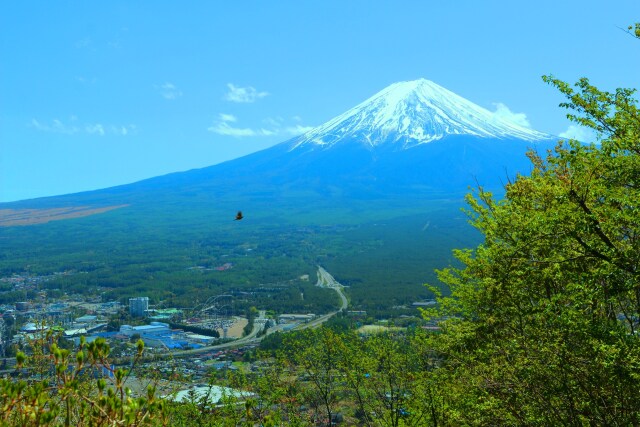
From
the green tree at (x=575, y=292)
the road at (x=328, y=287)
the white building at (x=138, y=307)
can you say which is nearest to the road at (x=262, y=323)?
the road at (x=328, y=287)

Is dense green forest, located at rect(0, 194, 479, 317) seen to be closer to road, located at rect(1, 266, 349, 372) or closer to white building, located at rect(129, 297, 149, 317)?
road, located at rect(1, 266, 349, 372)

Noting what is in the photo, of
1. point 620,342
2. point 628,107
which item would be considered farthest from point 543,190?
point 620,342

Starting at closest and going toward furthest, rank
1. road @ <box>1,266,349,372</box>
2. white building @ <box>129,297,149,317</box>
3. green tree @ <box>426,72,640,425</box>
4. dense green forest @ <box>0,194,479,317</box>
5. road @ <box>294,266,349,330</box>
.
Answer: green tree @ <box>426,72,640,425</box> < road @ <box>1,266,349,372</box> < road @ <box>294,266,349,330</box> < white building @ <box>129,297,149,317</box> < dense green forest @ <box>0,194,479,317</box>

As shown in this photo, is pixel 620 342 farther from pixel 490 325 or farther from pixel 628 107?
pixel 490 325

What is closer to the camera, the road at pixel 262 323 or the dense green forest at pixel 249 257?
the road at pixel 262 323

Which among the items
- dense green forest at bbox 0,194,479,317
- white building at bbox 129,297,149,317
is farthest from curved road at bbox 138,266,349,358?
white building at bbox 129,297,149,317

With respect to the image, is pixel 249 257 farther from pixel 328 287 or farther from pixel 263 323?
pixel 263 323

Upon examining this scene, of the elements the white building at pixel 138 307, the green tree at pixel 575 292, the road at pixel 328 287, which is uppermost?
the green tree at pixel 575 292

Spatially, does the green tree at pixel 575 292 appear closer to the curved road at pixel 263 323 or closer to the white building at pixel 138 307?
the curved road at pixel 263 323

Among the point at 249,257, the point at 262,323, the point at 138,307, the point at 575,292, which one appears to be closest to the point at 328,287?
the point at 262,323
